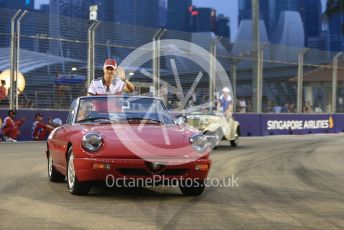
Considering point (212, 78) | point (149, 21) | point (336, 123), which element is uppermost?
point (149, 21)

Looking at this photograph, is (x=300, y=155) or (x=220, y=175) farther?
(x=300, y=155)

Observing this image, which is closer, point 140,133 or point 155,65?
point 140,133

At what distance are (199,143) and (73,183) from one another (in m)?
1.63

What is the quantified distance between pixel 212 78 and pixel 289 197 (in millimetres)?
17342

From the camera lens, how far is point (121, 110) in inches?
350

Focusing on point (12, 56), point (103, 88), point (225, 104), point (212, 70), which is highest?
point (12, 56)

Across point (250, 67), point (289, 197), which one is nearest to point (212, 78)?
point (250, 67)

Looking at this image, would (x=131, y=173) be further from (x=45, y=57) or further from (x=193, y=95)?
(x=193, y=95)

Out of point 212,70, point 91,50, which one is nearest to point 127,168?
point 91,50

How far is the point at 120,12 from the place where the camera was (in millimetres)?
54375

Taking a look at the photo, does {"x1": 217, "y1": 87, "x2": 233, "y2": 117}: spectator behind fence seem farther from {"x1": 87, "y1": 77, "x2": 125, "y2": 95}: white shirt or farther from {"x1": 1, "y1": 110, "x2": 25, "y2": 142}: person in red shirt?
{"x1": 87, "y1": 77, "x2": 125, "y2": 95}: white shirt

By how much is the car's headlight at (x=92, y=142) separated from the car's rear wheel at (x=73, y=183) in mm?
336

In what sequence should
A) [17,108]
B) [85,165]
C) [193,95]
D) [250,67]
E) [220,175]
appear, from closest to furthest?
[85,165] < [220,175] < [17,108] < [193,95] < [250,67]

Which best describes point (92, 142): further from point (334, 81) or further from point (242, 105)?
point (334, 81)
